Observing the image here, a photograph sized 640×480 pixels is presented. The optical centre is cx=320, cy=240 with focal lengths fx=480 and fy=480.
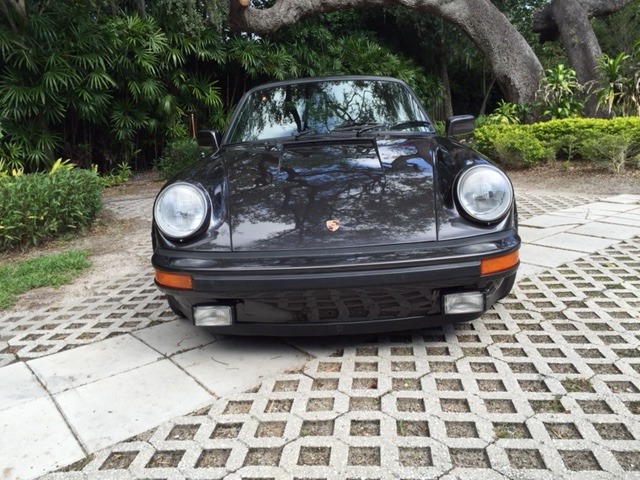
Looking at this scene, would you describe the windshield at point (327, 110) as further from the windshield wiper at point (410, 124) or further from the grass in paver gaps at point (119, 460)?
the grass in paver gaps at point (119, 460)

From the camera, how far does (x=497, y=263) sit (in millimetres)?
1938

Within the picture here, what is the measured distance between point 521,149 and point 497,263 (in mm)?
6183

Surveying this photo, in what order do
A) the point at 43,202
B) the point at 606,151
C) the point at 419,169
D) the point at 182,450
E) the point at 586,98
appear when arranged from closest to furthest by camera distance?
the point at 182,450, the point at 419,169, the point at 43,202, the point at 606,151, the point at 586,98

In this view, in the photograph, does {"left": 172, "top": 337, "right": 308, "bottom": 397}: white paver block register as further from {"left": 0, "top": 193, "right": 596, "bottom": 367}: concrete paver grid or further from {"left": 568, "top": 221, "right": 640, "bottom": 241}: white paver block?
{"left": 568, "top": 221, "right": 640, "bottom": 241}: white paver block

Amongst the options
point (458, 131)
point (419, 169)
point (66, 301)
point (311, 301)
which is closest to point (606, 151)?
point (458, 131)

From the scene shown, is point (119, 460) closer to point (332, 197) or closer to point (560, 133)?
point (332, 197)

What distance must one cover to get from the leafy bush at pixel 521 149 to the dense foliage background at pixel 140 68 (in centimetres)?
171

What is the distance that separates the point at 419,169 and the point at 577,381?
1.09 metres

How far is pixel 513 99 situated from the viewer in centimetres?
977

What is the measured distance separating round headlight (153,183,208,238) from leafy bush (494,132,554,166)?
6578mm

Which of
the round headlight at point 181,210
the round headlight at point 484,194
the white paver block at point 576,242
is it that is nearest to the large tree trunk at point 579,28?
the white paver block at point 576,242

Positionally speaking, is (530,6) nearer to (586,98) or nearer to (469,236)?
(586,98)

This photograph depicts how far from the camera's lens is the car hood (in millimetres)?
1934

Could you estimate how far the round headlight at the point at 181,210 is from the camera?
2.03 metres
